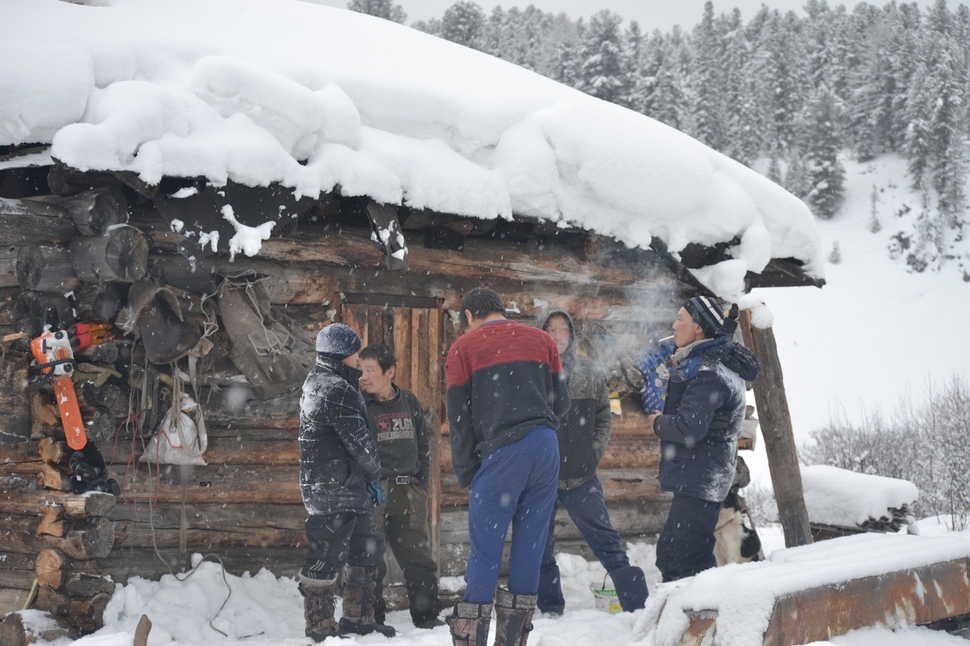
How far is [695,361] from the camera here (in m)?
4.82

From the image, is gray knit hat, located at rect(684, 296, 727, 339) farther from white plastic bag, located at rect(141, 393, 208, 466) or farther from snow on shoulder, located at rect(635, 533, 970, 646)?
white plastic bag, located at rect(141, 393, 208, 466)

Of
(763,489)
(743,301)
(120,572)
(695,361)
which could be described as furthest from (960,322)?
(120,572)

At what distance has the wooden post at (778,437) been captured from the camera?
24.3 feet

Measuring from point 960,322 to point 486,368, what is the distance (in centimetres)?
3596

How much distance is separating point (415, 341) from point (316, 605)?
93.0 inches

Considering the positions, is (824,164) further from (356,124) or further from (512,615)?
(512,615)

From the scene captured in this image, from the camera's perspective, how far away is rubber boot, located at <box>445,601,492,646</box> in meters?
3.66

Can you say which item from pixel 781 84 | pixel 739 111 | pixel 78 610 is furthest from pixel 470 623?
pixel 781 84

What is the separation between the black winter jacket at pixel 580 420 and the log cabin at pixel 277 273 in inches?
50.5

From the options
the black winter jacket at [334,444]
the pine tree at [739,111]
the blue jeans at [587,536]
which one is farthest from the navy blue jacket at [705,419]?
the pine tree at [739,111]

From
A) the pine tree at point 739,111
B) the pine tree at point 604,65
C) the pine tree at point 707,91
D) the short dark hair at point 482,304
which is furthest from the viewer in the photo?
the pine tree at point 739,111

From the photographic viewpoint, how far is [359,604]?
4652mm

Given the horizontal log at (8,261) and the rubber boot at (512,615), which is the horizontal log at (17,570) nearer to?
the horizontal log at (8,261)

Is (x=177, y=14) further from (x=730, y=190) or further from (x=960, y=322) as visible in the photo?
(x=960, y=322)
